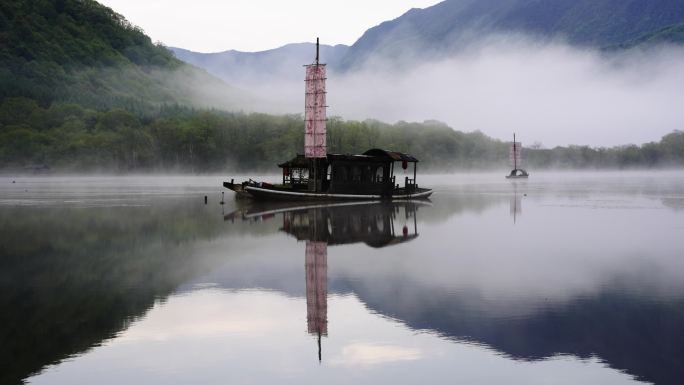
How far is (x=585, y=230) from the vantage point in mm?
29375

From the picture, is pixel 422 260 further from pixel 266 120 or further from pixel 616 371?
pixel 266 120

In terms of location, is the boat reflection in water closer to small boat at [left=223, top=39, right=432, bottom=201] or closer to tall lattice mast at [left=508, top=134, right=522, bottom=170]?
small boat at [left=223, top=39, right=432, bottom=201]

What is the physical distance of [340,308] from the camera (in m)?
13.7

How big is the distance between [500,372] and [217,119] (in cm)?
16979

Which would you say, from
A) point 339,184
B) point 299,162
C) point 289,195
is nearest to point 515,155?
point 299,162

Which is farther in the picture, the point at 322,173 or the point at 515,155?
the point at 515,155

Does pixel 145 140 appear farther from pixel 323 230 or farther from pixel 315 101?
pixel 323 230

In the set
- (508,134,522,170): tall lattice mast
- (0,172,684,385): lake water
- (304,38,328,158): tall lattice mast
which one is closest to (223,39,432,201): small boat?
(304,38,328,158): tall lattice mast

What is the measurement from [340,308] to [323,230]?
16.0m

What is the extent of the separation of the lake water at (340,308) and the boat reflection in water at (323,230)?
0.11m

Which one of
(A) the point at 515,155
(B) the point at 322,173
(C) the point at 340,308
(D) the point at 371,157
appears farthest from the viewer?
(A) the point at 515,155

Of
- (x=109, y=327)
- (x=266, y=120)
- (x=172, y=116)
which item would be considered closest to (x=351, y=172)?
(x=109, y=327)

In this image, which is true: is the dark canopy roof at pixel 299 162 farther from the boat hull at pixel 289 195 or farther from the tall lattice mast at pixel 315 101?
the boat hull at pixel 289 195

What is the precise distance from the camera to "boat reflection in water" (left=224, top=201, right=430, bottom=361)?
14445 mm
